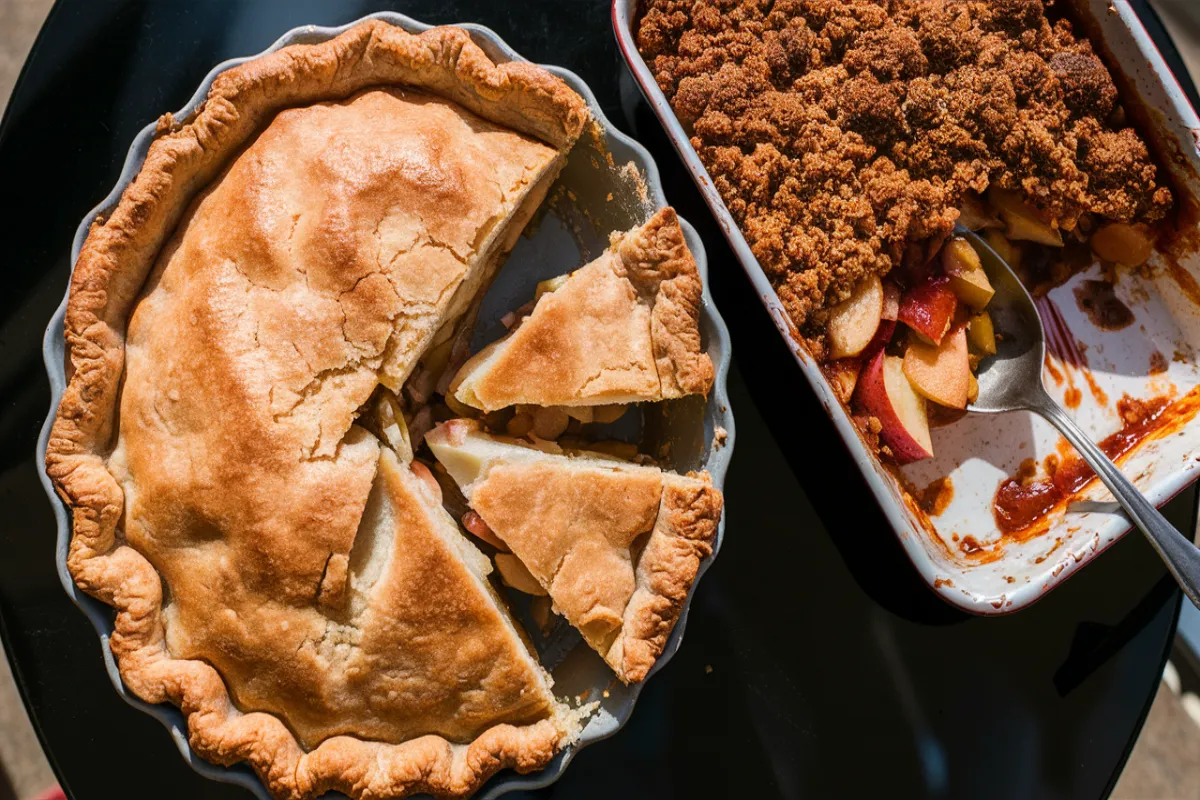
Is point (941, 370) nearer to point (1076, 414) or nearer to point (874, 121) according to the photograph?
point (1076, 414)

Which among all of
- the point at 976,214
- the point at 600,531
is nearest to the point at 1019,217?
the point at 976,214

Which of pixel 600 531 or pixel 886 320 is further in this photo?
pixel 886 320

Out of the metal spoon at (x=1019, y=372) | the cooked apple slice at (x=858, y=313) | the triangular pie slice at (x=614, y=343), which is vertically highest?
the triangular pie slice at (x=614, y=343)

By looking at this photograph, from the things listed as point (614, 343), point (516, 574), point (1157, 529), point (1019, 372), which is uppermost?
point (614, 343)

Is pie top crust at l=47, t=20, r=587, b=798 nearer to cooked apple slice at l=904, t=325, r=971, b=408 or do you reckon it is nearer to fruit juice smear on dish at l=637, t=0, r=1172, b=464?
fruit juice smear on dish at l=637, t=0, r=1172, b=464

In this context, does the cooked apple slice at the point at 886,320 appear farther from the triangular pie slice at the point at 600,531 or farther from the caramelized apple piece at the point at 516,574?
the caramelized apple piece at the point at 516,574

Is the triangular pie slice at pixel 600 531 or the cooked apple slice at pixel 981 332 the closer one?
the triangular pie slice at pixel 600 531

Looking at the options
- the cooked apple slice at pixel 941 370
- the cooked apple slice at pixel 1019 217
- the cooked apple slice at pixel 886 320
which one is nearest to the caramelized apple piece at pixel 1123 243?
the cooked apple slice at pixel 1019 217
